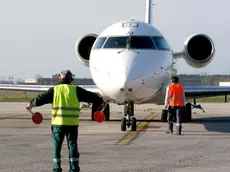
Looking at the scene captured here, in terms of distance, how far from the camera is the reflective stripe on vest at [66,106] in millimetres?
8898

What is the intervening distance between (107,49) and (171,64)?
8.76ft

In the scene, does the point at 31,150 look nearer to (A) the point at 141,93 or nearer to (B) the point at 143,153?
(B) the point at 143,153

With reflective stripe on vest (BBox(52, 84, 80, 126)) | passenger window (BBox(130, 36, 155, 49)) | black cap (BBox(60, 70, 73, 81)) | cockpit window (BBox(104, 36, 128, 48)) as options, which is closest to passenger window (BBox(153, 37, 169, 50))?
passenger window (BBox(130, 36, 155, 49))

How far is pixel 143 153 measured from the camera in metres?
11.5

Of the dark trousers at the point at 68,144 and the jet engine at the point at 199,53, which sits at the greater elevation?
the jet engine at the point at 199,53

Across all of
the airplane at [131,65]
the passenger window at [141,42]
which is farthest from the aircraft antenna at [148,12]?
the passenger window at [141,42]

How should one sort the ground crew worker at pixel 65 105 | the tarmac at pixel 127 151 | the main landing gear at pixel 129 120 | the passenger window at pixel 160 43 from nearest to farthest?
the ground crew worker at pixel 65 105, the tarmac at pixel 127 151, the main landing gear at pixel 129 120, the passenger window at pixel 160 43

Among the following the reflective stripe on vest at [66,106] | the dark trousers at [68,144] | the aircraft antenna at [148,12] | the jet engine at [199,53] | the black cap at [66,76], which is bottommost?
the dark trousers at [68,144]

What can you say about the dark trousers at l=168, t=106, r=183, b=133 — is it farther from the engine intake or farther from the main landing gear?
the engine intake

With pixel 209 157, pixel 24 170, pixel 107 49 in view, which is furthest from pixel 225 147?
pixel 107 49

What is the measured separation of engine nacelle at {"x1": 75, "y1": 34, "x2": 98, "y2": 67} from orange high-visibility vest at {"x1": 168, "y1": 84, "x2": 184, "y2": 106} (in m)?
6.42

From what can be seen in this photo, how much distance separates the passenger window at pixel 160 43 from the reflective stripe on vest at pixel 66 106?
9475 mm

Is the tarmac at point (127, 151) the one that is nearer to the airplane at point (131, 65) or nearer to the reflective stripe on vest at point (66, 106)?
the reflective stripe on vest at point (66, 106)

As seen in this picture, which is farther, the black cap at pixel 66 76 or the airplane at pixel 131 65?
the airplane at pixel 131 65
